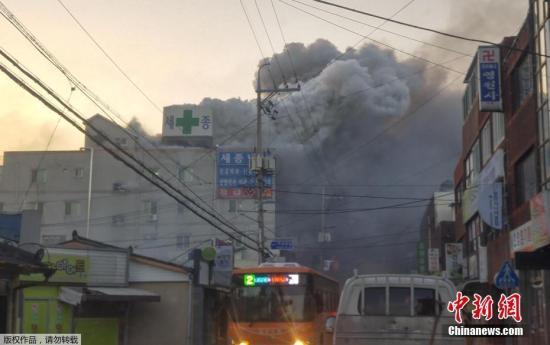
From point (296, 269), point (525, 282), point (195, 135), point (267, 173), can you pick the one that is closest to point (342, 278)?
point (195, 135)

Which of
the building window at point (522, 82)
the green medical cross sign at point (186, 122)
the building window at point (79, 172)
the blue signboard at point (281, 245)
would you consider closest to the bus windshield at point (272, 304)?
the building window at point (522, 82)

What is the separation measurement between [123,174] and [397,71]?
115 ft

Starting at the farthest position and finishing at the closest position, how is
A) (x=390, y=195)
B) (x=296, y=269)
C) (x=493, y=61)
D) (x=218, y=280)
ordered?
(x=390, y=195)
(x=218, y=280)
(x=493, y=61)
(x=296, y=269)

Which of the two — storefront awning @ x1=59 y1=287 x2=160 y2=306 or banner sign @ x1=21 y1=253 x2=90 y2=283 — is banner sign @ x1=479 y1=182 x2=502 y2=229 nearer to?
storefront awning @ x1=59 y1=287 x2=160 y2=306

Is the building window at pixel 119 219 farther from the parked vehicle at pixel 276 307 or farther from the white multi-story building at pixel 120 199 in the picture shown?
the parked vehicle at pixel 276 307

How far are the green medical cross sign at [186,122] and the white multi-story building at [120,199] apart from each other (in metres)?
1.95

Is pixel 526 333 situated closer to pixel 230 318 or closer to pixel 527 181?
pixel 527 181

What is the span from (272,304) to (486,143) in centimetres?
1748

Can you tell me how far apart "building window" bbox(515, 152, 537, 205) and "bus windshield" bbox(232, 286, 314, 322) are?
9.85 m

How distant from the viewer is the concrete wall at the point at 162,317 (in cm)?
2844

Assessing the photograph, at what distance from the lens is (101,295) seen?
2520cm

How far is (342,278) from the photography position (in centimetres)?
7388

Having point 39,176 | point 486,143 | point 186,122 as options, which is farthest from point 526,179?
point 39,176

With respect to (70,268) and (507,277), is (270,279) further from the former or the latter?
(70,268)
